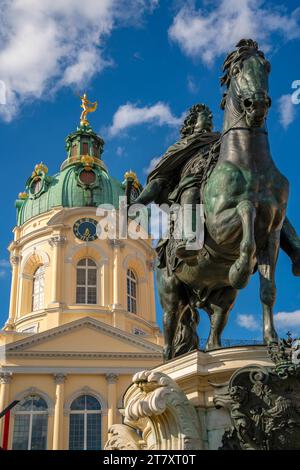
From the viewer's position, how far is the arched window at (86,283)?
4566 centimetres

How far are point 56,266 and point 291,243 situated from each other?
131ft

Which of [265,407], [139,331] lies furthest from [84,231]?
[265,407]

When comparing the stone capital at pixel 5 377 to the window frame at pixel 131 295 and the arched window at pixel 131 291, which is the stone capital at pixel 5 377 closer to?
the window frame at pixel 131 295

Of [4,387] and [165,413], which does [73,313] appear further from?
[165,413]

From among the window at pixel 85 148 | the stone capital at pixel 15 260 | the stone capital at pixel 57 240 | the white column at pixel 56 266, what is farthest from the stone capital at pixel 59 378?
the window at pixel 85 148

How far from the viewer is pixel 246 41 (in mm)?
6426

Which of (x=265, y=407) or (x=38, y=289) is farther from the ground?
(x=38, y=289)

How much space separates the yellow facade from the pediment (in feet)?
0.20

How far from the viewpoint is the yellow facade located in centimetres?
3912

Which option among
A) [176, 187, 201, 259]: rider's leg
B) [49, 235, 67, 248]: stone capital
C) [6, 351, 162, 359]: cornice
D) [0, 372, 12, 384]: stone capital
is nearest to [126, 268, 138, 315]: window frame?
[49, 235, 67, 248]: stone capital

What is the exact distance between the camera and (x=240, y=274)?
5.50 metres
